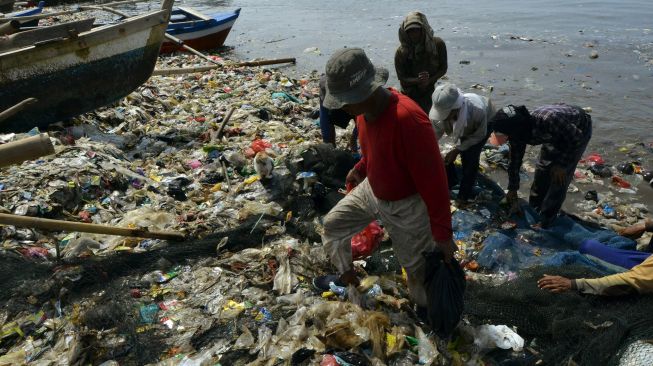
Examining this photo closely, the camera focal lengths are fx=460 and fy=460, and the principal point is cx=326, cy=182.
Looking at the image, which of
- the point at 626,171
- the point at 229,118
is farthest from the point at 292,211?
the point at 626,171

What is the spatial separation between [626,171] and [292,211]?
4.43 metres

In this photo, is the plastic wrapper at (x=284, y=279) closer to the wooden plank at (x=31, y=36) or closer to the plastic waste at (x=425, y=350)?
the plastic waste at (x=425, y=350)

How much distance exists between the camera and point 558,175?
13.4 ft

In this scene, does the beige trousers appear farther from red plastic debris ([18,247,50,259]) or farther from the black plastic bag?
red plastic debris ([18,247,50,259])

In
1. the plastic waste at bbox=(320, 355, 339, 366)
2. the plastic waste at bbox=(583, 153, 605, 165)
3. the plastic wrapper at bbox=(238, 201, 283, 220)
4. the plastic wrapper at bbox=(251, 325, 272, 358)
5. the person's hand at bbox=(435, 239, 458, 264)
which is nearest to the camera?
the person's hand at bbox=(435, 239, 458, 264)

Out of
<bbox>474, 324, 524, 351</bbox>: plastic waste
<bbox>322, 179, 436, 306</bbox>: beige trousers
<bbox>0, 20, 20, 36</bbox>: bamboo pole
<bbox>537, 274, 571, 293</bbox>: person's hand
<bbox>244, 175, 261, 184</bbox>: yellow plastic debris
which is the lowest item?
<bbox>244, 175, 261, 184</bbox>: yellow plastic debris

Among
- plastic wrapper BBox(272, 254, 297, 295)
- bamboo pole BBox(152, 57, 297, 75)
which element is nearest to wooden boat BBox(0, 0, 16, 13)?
bamboo pole BBox(152, 57, 297, 75)

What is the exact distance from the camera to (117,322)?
2906 millimetres

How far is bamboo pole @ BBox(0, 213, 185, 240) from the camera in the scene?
10.2ft

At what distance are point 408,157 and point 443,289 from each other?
82 cm

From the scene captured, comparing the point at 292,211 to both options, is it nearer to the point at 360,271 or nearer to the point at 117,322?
the point at 360,271

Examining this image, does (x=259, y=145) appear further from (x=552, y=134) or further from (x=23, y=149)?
(x=23, y=149)

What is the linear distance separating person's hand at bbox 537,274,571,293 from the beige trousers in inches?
32.2

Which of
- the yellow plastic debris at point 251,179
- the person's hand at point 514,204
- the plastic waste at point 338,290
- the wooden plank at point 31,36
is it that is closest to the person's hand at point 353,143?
the yellow plastic debris at point 251,179
